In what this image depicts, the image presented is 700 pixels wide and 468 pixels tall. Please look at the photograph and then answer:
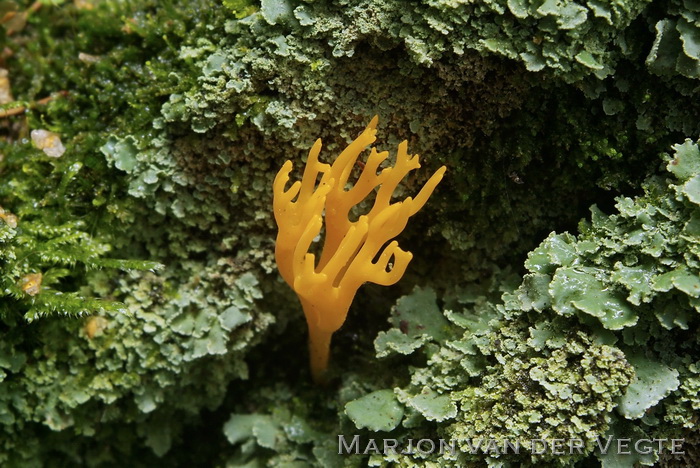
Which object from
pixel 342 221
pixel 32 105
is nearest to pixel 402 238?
pixel 342 221

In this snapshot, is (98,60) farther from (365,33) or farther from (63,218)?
(365,33)

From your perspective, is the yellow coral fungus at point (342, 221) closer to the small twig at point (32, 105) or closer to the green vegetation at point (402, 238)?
the green vegetation at point (402, 238)

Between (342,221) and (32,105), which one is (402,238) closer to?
(342,221)

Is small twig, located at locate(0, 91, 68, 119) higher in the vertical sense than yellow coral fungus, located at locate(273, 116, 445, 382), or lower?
higher

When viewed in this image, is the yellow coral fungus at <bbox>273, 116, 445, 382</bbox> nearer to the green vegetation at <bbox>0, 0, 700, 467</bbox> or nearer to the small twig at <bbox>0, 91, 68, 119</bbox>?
the green vegetation at <bbox>0, 0, 700, 467</bbox>

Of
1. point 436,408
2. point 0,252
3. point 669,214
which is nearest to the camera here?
point 669,214

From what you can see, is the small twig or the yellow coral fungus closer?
the yellow coral fungus

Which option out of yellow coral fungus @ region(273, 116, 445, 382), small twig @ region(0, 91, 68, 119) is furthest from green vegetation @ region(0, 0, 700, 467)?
yellow coral fungus @ region(273, 116, 445, 382)

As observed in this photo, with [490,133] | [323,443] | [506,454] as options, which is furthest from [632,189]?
[323,443]
